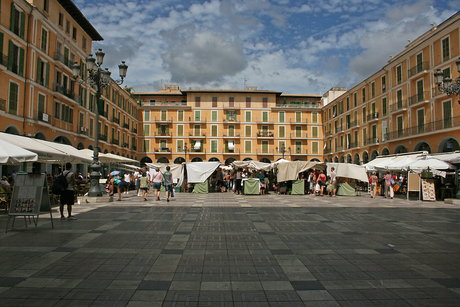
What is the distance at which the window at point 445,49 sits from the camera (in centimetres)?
2566

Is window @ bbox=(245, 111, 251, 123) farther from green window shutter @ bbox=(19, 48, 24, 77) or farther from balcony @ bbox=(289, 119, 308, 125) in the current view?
green window shutter @ bbox=(19, 48, 24, 77)

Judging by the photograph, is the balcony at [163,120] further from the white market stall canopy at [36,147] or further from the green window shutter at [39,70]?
the white market stall canopy at [36,147]

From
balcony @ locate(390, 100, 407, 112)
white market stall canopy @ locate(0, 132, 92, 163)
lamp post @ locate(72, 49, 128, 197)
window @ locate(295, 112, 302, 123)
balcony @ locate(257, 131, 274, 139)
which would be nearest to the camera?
white market stall canopy @ locate(0, 132, 92, 163)

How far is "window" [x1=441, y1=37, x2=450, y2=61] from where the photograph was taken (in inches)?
1010

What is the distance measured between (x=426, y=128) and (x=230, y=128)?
95.8 feet

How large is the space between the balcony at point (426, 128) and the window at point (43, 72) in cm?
3110

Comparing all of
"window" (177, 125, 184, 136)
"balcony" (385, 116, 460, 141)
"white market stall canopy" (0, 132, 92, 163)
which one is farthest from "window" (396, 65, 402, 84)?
"window" (177, 125, 184, 136)

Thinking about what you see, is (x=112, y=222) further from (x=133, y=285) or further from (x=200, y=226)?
(x=133, y=285)

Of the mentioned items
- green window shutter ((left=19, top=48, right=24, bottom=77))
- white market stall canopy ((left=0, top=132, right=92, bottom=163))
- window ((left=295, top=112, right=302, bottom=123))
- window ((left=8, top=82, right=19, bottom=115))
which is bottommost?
white market stall canopy ((left=0, top=132, right=92, bottom=163))

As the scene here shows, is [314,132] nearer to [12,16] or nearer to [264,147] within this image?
[264,147]

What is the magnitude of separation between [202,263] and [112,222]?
14.7ft

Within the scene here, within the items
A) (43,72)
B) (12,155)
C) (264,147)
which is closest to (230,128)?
(264,147)

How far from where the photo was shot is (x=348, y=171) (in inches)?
805

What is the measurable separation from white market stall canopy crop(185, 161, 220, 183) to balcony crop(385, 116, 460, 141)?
18.1 meters
